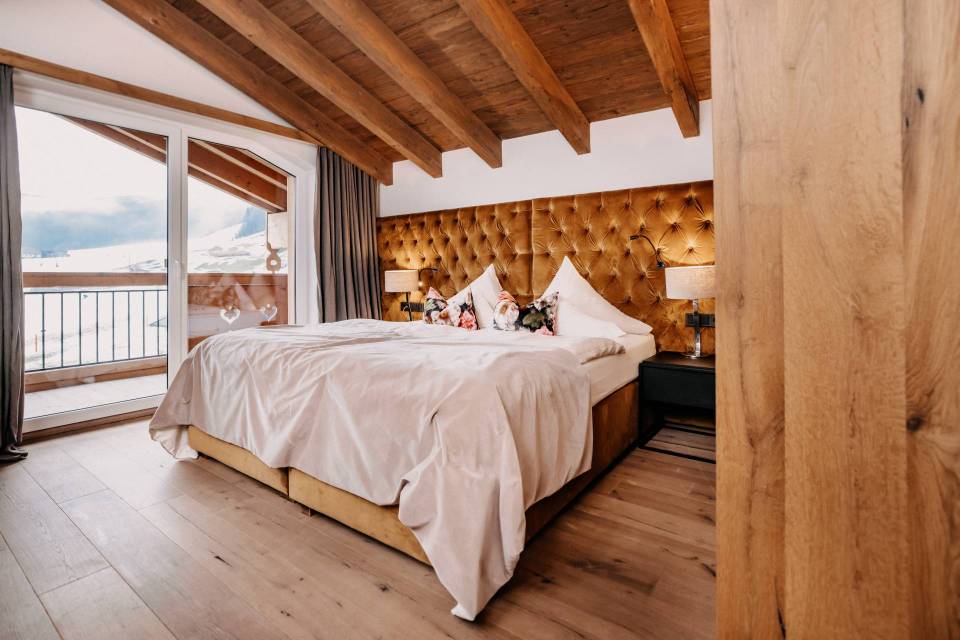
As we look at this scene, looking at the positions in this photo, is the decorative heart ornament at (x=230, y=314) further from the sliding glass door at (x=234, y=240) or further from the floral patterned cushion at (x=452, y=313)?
the floral patterned cushion at (x=452, y=313)

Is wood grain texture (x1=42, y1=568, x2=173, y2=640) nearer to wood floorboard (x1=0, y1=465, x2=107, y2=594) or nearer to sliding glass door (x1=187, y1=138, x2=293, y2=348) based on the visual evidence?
wood floorboard (x1=0, y1=465, x2=107, y2=594)

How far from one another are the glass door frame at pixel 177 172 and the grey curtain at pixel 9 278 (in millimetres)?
248

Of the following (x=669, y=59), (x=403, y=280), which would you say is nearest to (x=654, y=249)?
(x=669, y=59)

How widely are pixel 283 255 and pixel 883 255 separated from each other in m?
4.86

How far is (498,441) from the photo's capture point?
1568mm

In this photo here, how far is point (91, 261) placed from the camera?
357 cm

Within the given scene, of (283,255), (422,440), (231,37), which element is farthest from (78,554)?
(231,37)

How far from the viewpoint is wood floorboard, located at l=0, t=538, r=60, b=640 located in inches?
55.3

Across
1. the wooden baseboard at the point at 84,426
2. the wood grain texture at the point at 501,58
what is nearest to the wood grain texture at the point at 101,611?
the wooden baseboard at the point at 84,426

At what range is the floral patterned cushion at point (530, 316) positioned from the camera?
10.9 ft

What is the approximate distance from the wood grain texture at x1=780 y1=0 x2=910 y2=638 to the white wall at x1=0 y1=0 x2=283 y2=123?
4.33 m

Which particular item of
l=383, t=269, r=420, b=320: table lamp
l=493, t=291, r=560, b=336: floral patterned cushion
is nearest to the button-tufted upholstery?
l=383, t=269, r=420, b=320: table lamp

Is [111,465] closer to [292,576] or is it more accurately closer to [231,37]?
[292,576]

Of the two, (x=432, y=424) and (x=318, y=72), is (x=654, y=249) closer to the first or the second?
(x=432, y=424)
